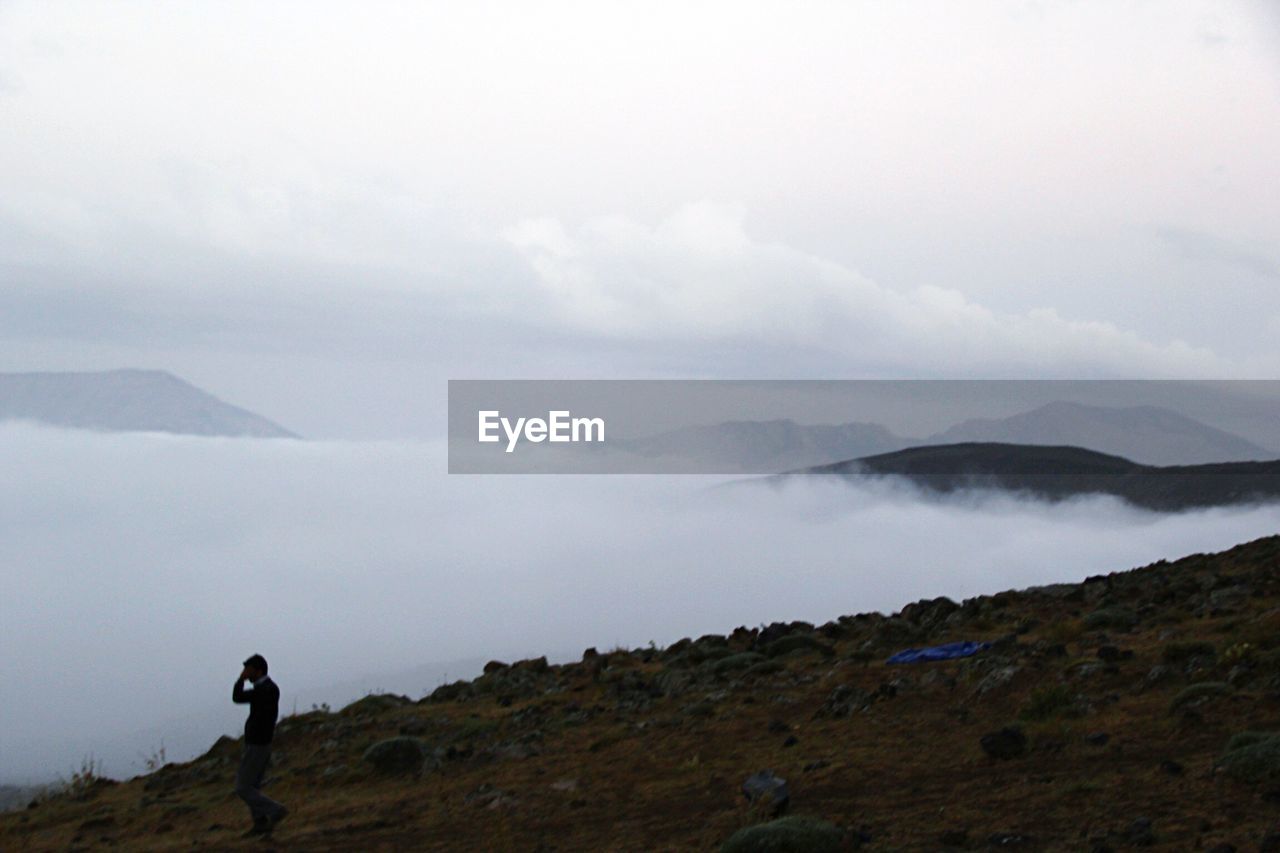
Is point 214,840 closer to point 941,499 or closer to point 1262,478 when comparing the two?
point 1262,478

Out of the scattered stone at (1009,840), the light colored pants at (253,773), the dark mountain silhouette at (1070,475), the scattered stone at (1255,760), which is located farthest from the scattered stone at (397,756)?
the dark mountain silhouette at (1070,475)

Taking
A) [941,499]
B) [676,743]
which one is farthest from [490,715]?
[941,499]

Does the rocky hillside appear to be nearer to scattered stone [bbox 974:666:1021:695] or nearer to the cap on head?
scattered stone [bbox 974:666:1021:695]

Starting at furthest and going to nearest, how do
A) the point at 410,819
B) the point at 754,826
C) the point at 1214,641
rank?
the point at 1214,641 < the point at 410,819 < the point at 754,826

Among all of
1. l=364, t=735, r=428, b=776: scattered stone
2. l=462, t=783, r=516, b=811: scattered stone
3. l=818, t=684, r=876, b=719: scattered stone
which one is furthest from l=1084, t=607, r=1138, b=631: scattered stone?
l=364, t=735, r=428, b=776: scattered stone

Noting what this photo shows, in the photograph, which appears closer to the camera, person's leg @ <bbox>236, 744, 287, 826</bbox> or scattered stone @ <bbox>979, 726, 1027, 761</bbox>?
scattered stone @ <bbox>979, 726, 1027, 761</bbox>

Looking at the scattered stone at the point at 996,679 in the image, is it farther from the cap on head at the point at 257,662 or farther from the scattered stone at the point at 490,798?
the cap on head at the point at 257,662

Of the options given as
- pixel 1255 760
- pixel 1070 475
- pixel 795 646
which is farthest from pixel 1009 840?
pixel 1070 475

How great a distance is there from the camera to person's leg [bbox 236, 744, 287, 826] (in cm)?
1327

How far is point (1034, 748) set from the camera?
12727 millimetres

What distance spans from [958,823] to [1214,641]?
785 centimetres

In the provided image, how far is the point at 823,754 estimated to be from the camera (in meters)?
14.0

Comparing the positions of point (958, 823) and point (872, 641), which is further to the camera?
point (872, 641)

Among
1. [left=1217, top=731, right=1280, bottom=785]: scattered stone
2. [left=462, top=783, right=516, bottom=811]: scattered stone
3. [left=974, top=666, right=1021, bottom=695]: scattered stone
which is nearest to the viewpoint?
[left=1217, top=731, right=1280, bottom=785]: scattered stone
